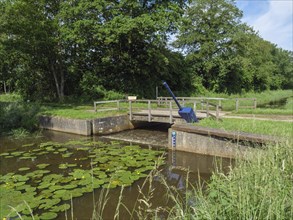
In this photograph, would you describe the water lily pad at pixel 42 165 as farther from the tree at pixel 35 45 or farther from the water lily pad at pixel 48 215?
the tree at pixel 35 45

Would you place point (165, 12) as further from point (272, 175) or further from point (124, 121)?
point (272, 175)

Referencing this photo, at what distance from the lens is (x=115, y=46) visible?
86.4 ft

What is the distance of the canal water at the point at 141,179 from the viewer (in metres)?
6.32

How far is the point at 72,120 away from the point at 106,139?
2.83 metres

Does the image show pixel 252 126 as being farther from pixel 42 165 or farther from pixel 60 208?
pixel 42 165

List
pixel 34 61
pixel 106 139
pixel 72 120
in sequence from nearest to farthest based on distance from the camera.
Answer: pixel 106 139 → pixel 72 120 → pixel 34 61

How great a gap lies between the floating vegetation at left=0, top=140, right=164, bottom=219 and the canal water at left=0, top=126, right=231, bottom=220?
209 mm

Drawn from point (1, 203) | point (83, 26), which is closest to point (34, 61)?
point (83, 26)

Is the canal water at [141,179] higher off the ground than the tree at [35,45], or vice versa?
the tree at [35,45]

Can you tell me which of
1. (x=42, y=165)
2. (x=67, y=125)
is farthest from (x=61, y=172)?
(x=67, y=125)

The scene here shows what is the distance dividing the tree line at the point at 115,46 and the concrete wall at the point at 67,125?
Result: 6.70 metres

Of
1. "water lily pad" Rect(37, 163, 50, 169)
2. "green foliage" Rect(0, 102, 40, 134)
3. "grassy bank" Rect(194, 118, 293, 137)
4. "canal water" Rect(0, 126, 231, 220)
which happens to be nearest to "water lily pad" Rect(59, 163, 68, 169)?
"canal water" Rect(0, 126, 231, 220)

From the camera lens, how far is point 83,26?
22203 millimetres

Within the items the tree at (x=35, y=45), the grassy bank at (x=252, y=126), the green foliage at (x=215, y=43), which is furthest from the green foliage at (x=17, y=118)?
the green foliage at (x=215, y=43)
